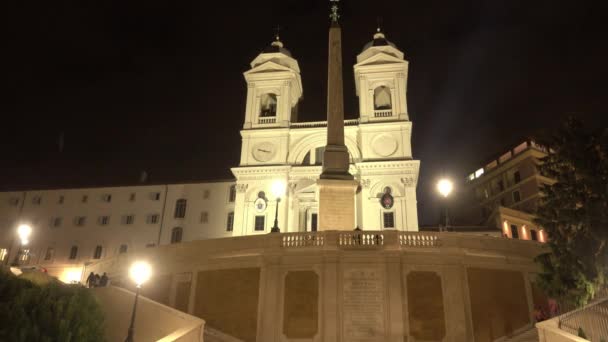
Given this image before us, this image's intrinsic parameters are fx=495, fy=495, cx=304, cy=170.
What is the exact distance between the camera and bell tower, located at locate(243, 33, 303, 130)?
44188 millimetres

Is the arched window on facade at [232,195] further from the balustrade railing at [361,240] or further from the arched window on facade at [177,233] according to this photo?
the balustrade railing at [361,240]

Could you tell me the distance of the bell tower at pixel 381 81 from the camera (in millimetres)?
42750

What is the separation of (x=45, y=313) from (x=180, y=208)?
38952mm

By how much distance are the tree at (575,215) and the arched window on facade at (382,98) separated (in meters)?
25.1

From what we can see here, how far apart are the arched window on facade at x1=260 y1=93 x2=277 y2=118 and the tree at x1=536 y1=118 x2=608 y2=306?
95.7 ft

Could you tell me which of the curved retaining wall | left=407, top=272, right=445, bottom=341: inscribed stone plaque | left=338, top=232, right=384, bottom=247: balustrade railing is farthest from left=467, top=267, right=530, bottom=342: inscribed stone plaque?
left=338, top=232, right=384, bottom=247: balustrade railing

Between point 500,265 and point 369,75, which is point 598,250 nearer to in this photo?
point 500,265

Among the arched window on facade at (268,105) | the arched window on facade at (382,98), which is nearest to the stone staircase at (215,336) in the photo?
the arched window on facade at (268,105)

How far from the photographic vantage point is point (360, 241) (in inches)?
748

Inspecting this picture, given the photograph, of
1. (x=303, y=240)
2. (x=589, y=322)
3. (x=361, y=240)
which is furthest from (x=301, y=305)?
(x=589, y=322)

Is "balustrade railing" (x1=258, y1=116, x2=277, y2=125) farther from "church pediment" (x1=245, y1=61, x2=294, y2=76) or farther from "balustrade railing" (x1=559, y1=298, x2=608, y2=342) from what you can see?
"balustrade railing" (x1=559, y1=298, x2=608, y2=342)

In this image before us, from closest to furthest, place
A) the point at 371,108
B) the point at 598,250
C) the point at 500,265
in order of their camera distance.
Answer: the point at 598,250 → the point at 500,265 → the point at 371,108

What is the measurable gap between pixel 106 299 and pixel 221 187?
33872 mm

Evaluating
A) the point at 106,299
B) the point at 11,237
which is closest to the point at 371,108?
the point at 106,299
